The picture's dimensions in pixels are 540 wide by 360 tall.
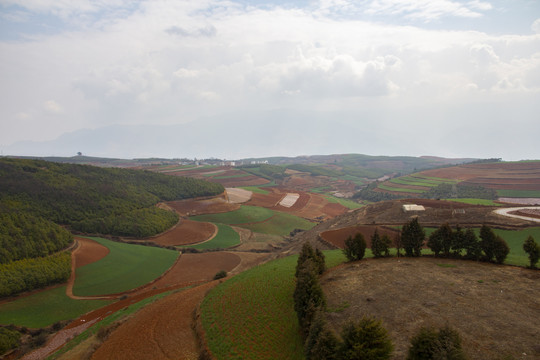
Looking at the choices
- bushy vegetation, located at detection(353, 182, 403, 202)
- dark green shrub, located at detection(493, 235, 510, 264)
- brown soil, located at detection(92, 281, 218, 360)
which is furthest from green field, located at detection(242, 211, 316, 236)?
dark green shrub, located at detection(493, 235, 510, 264)

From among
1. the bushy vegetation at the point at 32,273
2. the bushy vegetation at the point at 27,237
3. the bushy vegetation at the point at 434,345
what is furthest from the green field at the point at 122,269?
the bushy vegetation at the point at 434,345

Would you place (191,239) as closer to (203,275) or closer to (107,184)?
(203,275)

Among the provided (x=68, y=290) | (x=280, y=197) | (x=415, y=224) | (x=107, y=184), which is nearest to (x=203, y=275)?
(x=68, y=290)

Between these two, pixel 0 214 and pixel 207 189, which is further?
pixel 207 189

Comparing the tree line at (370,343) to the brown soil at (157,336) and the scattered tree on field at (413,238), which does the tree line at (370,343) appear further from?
the scattered tree on field at (413,238)

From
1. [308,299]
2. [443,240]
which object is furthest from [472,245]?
[308,299]

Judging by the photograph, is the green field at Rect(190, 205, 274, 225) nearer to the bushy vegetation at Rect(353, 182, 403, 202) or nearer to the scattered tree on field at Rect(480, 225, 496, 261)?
the bushy vegetation at Rect(353, 182, 403, 202)

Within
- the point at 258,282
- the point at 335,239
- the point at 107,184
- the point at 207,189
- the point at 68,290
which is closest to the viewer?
the point at 258,282

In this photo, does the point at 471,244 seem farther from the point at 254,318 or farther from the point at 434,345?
the point at 254,318
